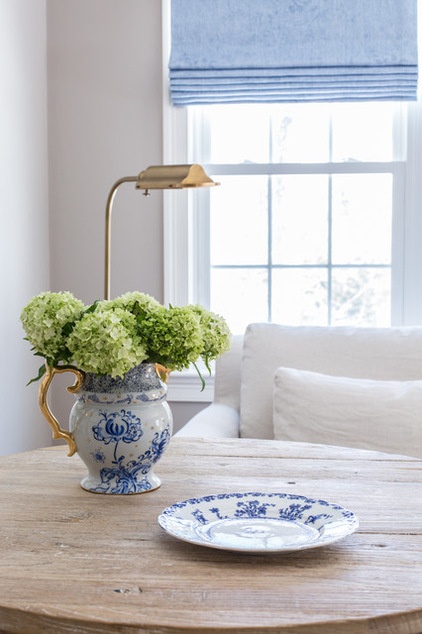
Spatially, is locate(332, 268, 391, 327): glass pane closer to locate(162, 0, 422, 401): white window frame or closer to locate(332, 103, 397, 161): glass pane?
locate(162, 0, 422, 401): white window frame

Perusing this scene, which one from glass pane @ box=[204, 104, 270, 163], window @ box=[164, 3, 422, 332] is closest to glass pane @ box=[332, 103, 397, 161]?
window @ box=[164, 3, 422, 332]

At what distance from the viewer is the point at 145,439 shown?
1.50 metres

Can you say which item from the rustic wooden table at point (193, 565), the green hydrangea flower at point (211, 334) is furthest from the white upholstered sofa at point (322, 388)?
the green hydrangea flower at point (211, 334)

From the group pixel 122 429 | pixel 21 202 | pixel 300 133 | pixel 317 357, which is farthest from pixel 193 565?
pixel 300 133

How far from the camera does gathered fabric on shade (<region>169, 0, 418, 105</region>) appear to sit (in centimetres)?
321

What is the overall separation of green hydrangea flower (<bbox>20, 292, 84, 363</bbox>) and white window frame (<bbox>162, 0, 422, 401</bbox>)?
1.92 metres

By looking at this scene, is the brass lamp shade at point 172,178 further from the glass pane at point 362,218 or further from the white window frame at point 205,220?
the glass pane at point 362,218

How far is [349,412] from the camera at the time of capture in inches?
97.7

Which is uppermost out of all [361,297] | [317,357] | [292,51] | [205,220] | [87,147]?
[292,51]

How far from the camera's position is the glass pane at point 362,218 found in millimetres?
3385

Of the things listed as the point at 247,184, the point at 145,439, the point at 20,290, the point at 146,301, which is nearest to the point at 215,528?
the point at 145,439

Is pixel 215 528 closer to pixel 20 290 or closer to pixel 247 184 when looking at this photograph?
pixel 20 290

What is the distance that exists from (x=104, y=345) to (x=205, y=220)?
2.12 metres

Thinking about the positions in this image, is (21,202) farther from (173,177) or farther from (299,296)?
(299,296)
